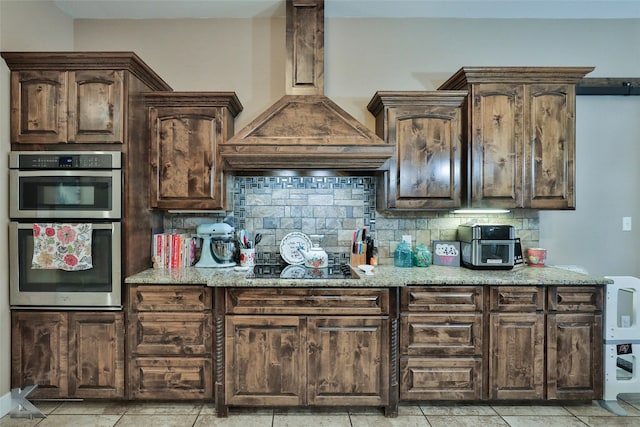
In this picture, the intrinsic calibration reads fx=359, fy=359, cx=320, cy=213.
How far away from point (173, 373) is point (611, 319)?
2958 mm

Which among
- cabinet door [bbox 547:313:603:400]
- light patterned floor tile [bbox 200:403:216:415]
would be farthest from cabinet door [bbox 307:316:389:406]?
cabinet door [bbox 547:313:603:400]

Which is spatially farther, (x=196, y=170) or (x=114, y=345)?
(x=196, y=170)

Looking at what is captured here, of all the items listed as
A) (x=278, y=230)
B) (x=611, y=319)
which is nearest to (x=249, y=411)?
(x=278, y=230)

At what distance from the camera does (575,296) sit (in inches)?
95.4

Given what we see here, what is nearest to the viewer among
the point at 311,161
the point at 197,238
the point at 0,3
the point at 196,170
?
the point at 0,3

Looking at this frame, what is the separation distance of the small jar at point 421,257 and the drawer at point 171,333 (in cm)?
163

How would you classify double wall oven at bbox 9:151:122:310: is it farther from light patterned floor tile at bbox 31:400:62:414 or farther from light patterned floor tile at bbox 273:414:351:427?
light patterned floor tile at bbox 273:414:351:427

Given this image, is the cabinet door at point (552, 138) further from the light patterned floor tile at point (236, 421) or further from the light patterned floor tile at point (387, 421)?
Answer: the light patterned floor tile at point (236, 421)

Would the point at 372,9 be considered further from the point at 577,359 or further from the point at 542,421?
the point at 542,421

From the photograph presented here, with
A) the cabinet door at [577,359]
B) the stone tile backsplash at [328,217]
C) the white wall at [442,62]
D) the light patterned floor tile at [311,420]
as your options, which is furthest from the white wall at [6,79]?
the cabinet door at [577,359]

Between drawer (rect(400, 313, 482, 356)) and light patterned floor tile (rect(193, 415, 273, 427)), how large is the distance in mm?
1018

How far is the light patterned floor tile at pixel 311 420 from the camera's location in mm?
2268

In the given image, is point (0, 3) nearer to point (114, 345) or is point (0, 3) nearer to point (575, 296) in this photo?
point (114, 345)

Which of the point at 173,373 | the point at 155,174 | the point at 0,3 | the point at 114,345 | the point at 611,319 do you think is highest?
the point at 0,3
